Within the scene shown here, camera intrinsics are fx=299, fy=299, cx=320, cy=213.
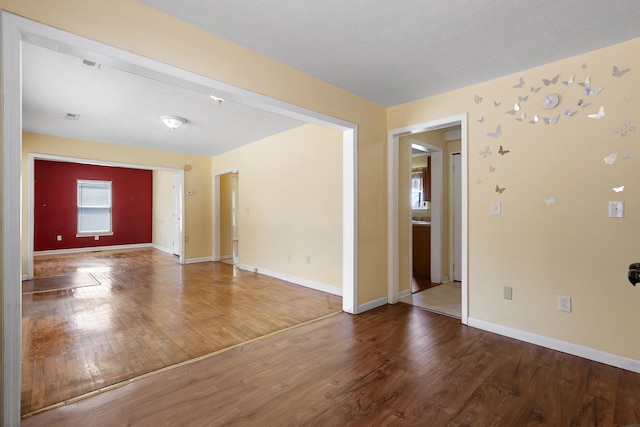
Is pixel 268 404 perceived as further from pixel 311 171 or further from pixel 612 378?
pixel 311 171

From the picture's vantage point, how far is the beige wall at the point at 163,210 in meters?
8.32

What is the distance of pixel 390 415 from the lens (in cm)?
174

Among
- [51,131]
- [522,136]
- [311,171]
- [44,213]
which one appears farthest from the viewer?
[44,213]

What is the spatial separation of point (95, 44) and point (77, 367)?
2.26 meters

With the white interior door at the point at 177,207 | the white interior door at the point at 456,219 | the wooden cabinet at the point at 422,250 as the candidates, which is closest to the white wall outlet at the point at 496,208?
the white interior door at the point at 456,219

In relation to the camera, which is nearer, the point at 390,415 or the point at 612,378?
the point at 390,415

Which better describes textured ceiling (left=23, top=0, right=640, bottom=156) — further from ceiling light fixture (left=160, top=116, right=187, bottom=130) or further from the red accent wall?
the red accent wall

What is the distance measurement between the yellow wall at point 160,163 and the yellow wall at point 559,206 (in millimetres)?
5817

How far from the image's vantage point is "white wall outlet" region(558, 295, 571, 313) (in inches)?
98.5

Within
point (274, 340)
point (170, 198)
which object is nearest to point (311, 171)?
point (274, 340)

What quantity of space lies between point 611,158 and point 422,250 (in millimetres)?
3258

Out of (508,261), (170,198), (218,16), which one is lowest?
(508,261)

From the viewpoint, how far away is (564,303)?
8.28ft

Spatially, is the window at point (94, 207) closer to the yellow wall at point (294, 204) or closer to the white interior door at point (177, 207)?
the white interior door at point (177, 207)
